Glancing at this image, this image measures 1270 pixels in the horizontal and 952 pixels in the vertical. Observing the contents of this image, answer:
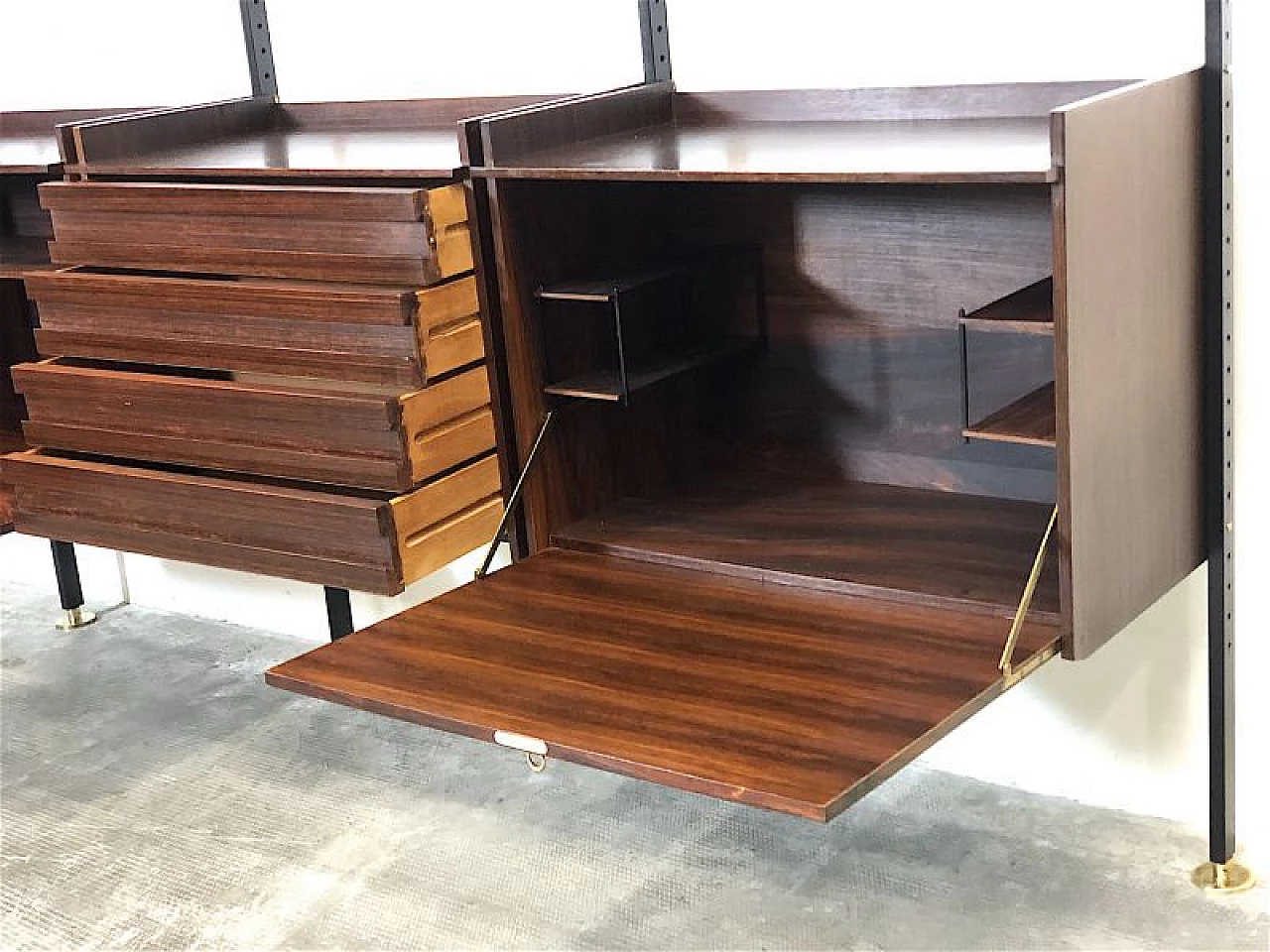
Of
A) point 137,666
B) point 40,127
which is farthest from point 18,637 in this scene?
point 40,127

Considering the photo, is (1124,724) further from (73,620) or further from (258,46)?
(73,620)

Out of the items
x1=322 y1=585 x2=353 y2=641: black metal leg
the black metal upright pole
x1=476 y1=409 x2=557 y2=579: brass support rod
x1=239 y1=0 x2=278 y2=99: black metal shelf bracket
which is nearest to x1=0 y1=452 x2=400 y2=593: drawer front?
x1=476 y1=409 x2=557 y2=579: brass support rod

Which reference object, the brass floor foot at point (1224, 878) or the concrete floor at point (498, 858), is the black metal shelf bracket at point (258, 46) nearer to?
the concrete floor at point (498, 858)

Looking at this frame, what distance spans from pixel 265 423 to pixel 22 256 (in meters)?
0.93

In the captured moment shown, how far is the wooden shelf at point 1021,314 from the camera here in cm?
160

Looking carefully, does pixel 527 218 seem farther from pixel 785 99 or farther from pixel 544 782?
pixel 544 782

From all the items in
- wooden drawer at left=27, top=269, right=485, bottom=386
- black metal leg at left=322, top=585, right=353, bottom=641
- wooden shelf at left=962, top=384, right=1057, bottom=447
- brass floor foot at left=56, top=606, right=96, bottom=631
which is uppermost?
wooden drawer at left=27, top=269, right=485, bottom=386

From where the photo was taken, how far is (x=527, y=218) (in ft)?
6.44

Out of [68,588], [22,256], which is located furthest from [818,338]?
[68,588]

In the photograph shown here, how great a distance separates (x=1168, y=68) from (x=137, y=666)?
81.0 inches

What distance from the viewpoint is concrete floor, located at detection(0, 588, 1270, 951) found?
2021mm

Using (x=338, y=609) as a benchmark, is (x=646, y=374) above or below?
above

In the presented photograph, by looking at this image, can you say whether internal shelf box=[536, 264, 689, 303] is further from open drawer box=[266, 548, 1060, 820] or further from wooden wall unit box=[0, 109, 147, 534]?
wooden wall unit box=[0, 109, 147, 534]

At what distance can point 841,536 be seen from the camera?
1.98m
